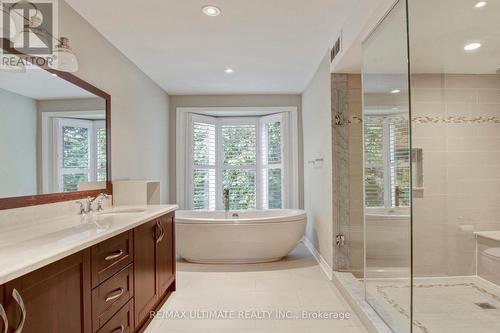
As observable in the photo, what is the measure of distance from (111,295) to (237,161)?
11.8 feet

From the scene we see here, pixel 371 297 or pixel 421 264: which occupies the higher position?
pixel 421 264

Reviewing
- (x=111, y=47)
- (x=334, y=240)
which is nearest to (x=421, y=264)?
(x=334, y=240)

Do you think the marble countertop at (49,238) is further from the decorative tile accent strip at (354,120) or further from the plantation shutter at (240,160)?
the plantation shutter at (240,160)

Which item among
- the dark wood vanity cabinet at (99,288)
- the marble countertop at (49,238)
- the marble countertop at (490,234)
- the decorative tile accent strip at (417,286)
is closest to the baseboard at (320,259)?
the decorative tile accent strip at (417,286)

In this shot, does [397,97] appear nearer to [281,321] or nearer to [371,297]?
[371,297]

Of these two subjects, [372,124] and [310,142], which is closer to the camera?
[372,124]

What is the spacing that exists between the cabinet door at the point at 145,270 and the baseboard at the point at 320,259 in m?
1.78

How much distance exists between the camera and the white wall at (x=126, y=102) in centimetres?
Answer: 237

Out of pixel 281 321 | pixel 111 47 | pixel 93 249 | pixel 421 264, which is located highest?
pixel 111 47

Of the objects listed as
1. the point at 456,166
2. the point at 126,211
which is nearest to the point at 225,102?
the point at 126,211

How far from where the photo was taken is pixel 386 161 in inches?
87.6

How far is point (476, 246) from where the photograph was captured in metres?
2.53

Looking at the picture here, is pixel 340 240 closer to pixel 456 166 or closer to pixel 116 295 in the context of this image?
pixel 456 166

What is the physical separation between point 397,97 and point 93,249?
83.2 inches
